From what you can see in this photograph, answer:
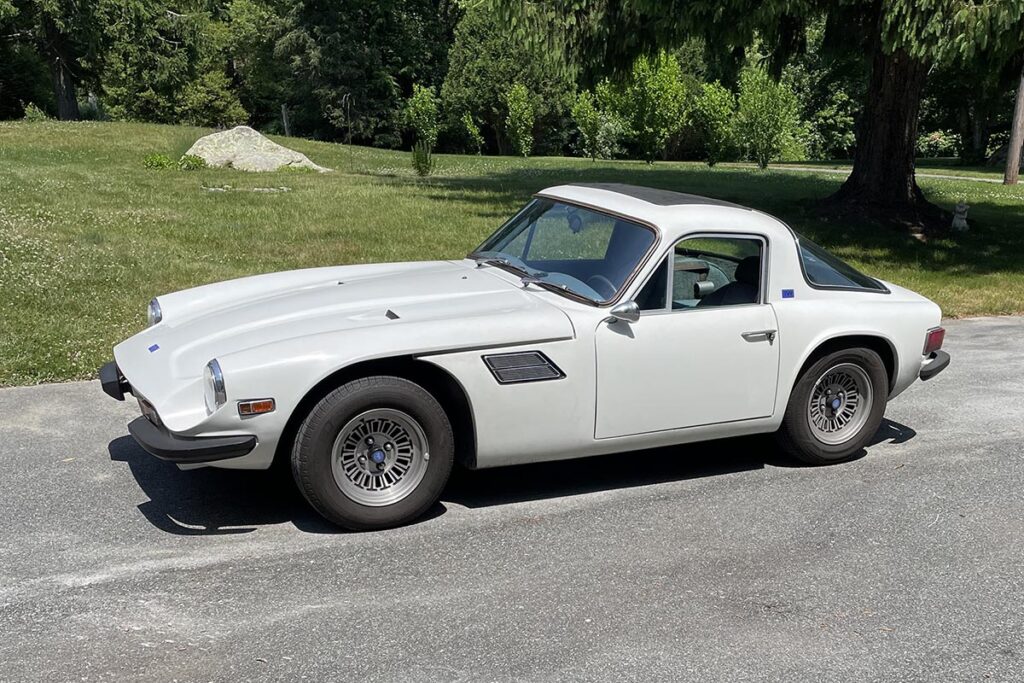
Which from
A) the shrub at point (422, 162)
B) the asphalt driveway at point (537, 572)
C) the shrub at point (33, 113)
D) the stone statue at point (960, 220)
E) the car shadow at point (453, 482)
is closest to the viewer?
the asphalt driveway at point (537, 572)

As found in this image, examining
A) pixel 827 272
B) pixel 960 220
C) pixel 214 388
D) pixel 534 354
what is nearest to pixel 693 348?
pixel 534 354

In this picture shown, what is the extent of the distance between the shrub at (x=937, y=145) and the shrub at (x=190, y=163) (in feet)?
139

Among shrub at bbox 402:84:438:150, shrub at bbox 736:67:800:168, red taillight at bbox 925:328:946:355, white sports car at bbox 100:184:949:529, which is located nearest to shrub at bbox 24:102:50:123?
shrub at bbox 402:84:438:150

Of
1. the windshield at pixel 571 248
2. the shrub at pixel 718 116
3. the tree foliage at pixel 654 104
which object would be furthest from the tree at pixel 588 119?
the windshield at pixel 571 248

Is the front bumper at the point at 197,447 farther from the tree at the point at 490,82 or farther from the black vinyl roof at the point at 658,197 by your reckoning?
the tree at the point at 490,82

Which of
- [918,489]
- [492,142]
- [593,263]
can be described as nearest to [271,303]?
[593,263]

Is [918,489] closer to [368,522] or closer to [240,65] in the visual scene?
[368,522]

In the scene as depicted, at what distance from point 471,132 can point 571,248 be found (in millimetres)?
40893

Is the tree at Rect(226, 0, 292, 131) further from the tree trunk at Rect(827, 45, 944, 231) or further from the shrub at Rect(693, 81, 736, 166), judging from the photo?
the tree trunk at Rect(827, 45, 944, 231)

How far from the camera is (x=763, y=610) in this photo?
14.2 feet

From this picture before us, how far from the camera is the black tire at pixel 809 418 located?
19.4 ft

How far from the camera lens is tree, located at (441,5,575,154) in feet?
147

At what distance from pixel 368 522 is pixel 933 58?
37.3 ft

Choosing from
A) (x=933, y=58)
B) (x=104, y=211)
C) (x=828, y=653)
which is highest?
(x=933, y=58)
